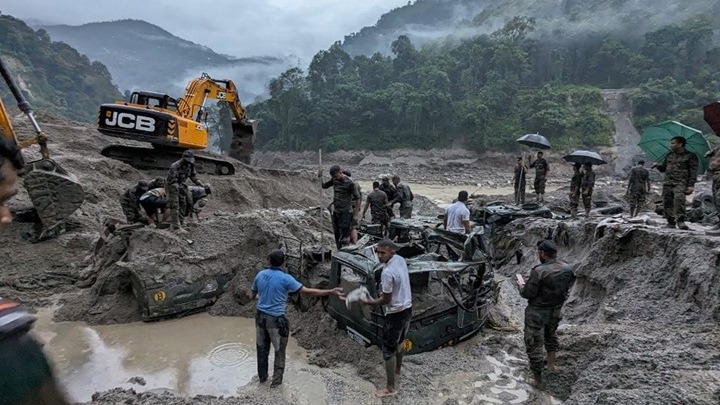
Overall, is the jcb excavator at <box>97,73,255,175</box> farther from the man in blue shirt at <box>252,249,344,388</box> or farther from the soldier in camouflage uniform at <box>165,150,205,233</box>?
the man in blue shirt at <box>252,249,344,388</box>

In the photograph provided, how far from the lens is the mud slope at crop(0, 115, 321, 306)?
7.98 m

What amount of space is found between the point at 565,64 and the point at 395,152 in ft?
77.9

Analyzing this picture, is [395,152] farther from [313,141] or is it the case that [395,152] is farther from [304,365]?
[304,365]

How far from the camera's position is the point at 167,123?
11203 mm

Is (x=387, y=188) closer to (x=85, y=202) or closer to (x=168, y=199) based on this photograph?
(x=168, y=199)

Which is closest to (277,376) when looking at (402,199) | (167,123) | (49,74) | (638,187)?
(402,199)

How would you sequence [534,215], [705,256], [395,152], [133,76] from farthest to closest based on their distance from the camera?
[133,76] → [395,152] → [534,215] → [705,256]

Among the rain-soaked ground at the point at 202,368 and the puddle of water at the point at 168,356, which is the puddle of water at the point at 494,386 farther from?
the puddle of water at the point at 168,356

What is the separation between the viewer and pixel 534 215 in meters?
10.9

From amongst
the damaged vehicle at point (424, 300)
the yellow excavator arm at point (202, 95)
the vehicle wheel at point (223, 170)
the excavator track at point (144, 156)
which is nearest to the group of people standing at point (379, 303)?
the damaged vehicle at point (424, 300)

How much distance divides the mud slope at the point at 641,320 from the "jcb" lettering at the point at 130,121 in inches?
374

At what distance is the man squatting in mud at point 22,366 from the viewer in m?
0.95

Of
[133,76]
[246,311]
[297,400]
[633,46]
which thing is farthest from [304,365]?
[133,76]

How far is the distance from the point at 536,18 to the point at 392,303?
279 feet
